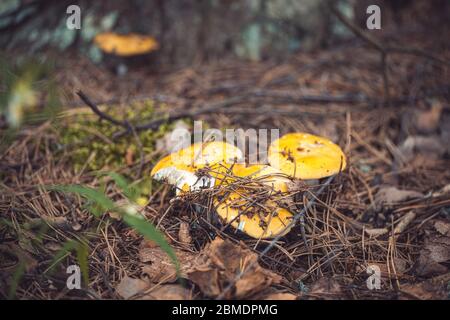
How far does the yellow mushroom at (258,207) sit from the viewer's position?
203 cm

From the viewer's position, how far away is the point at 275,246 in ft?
6.94

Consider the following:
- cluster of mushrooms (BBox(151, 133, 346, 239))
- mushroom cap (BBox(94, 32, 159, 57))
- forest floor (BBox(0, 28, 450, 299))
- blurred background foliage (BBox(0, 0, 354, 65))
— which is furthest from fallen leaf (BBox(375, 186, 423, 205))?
mushroom cap (BBox(94, 32, 159, 57))

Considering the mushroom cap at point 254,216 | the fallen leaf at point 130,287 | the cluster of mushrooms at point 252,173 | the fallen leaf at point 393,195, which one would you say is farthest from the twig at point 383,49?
the fallen leaf at point 130,287

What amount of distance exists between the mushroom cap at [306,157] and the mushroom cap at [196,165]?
267mm

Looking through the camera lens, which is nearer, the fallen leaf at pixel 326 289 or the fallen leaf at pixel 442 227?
the fallen leaf at pixel 326 289

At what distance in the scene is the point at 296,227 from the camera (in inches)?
88.1

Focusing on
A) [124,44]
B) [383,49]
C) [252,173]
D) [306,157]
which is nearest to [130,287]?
[252,173]

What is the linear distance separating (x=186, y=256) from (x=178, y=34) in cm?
295

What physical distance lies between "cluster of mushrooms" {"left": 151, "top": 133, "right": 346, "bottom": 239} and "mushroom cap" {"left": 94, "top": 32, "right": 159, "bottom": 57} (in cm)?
207

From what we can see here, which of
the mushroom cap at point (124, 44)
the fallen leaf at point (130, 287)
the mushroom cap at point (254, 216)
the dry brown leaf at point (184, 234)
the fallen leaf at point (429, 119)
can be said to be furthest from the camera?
the mushroom cap at point (124, 44)

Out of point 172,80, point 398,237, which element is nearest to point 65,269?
point 398,237

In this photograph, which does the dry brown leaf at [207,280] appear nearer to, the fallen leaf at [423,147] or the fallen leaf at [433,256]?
the fallen leaf at [433,256]

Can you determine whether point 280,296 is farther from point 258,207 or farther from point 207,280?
point 258,207

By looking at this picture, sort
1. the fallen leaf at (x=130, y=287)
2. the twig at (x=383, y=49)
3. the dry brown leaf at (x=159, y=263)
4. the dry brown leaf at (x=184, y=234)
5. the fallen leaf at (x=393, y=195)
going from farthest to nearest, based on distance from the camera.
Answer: the twig at (x=383, y=49) → the fallen leaf at (x=393, y=195) → the dry brown leaf at (x=184, y=234) → the dry brown leaf at (x=159, y=263) → the fallen leaf at (x=130, y=287)
